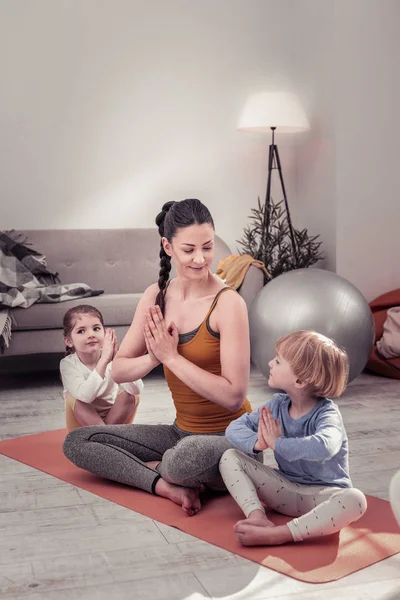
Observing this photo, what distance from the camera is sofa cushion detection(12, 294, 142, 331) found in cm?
400

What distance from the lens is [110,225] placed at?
504 centimetres

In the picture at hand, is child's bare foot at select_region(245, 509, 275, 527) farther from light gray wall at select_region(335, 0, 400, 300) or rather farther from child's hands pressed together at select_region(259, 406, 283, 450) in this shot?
light gray wall at select_region(335, 0, 400, 300)

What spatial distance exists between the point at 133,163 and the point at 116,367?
2.90 m

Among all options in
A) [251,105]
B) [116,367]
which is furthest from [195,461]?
[251,105]

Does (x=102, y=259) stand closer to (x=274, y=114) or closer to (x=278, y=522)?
(x=274, y=114)

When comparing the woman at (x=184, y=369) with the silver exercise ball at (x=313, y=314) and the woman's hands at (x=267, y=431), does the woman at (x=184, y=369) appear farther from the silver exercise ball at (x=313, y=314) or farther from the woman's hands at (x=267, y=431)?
the silver exercise ball at (x=313, y=314)

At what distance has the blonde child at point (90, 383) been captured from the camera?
2.69 meters

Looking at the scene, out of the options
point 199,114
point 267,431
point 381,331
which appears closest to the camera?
point 267,431

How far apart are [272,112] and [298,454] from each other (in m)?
3.16

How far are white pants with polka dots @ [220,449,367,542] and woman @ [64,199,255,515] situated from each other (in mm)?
97

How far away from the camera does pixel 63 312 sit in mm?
4047

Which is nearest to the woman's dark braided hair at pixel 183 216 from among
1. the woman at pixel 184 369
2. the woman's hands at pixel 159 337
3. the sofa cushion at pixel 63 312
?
the woman at pixel 184 369

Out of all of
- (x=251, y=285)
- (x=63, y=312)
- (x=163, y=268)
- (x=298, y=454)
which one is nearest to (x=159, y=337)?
(x=163, y=268)

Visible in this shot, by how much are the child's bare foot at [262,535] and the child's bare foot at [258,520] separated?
0.07 feet
